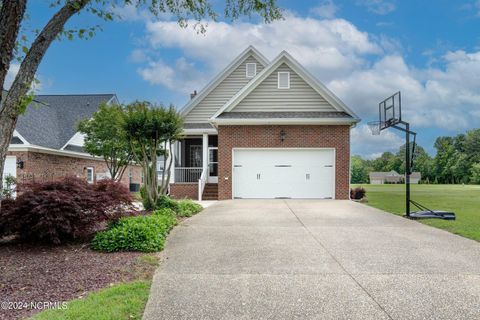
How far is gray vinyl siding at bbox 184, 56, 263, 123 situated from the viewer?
1905cm

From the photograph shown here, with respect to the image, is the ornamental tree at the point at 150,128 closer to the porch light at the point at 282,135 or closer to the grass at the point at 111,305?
the porch light at the point at 282,135

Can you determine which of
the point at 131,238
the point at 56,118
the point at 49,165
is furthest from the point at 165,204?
the point at 56,118

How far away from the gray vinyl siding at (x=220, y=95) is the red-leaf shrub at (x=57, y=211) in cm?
1215

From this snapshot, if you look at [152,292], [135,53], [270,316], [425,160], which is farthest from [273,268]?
[425,160]

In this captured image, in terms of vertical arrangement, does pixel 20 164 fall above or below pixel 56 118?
below

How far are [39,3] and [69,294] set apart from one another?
15.1 ft

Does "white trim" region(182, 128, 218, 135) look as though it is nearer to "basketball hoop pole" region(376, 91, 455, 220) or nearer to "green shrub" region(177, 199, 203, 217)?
"green shrub" region(177, 199, 203, 217)

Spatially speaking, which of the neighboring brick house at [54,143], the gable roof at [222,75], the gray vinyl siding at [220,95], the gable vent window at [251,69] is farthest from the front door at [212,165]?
the gable vent window at [251,69]

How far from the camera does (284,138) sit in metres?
14.9

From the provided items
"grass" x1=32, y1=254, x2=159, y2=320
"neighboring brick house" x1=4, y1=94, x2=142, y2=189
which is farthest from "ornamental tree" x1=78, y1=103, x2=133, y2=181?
"grass" x1=32, y1=254, x2=159, y2=320

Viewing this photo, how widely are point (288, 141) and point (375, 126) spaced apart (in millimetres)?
3763

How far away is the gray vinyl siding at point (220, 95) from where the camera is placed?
1905 cm

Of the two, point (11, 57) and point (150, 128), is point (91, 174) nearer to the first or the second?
point (150, 128)

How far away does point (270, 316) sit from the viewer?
3.54m
